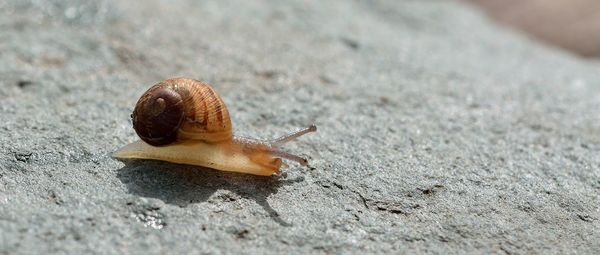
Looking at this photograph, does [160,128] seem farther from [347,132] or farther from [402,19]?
[402,19]

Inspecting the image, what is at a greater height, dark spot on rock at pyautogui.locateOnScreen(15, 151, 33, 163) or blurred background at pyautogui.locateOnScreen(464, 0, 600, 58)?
blurred background at pyautogui.locateOnScreen(464, 0, 600, 58)

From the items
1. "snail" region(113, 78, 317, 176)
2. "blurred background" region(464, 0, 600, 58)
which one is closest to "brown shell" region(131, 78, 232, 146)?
"snail" region(113, 78, 317, 176)

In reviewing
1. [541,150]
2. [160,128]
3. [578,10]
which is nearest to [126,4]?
[160,128]

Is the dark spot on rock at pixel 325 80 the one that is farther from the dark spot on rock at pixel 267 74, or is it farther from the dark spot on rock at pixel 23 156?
the dark spot on rock at pixel 23 156

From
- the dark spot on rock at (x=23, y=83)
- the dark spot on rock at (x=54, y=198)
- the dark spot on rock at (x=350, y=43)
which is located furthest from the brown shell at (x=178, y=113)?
the dark spot on rock at (x=350, y=43)

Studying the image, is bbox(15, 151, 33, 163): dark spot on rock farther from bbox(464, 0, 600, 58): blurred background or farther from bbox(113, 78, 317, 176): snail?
bbox(464, 0, 600, 58): blurred background

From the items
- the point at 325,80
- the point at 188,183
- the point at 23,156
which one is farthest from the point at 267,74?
the point at 23,156
